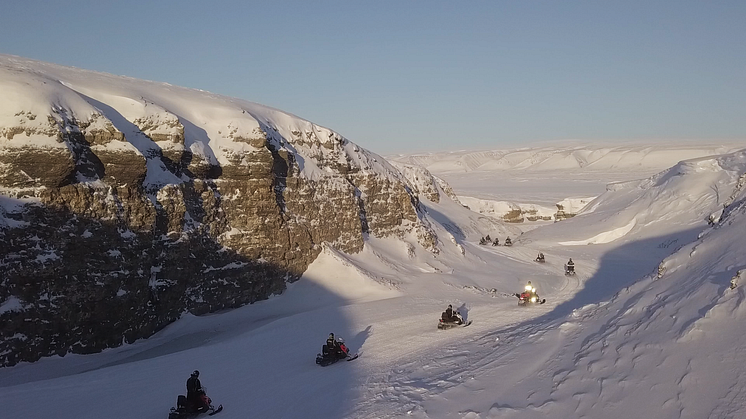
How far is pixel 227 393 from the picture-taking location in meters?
11.7

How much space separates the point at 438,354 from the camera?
41.7ft

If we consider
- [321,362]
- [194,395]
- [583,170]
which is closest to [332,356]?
[321,362]

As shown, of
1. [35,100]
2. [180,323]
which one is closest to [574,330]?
[180,323]

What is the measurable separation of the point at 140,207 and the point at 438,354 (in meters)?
11.7

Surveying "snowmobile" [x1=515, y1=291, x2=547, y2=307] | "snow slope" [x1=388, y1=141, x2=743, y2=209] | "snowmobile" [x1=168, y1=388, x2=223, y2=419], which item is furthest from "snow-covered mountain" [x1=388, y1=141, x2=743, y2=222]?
"snowmobile" [x1=168, y1=388, x2=223, y2=419]

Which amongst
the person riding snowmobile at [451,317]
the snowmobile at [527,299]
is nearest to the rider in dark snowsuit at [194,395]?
the person riding snowmobile at [451,317]

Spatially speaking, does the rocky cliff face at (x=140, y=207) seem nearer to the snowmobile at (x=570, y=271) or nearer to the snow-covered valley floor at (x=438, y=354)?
the snow-covered valley floor at (x=438, y=354)

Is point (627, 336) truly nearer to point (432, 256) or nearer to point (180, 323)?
point (180, 323)

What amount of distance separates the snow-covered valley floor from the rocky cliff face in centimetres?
92

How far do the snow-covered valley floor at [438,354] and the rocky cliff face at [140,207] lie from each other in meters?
0.92

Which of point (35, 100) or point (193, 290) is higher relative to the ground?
point (35, 100)

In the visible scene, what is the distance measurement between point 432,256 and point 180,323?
46.3 ft

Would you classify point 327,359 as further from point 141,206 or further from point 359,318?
point 141,206

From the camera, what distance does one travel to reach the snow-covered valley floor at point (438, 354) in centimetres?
761
